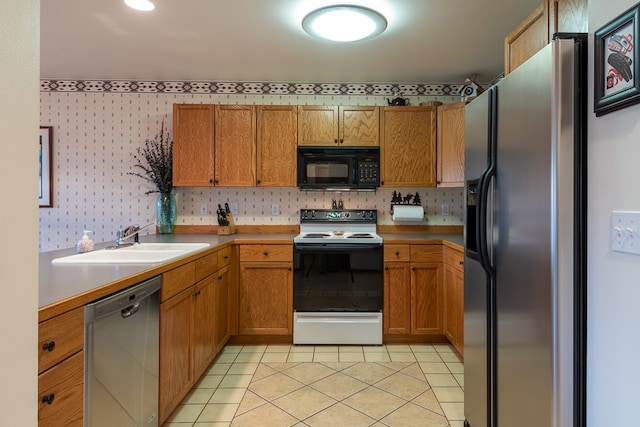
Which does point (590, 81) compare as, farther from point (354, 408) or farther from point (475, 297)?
point (354, 408)

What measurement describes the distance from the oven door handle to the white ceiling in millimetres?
1559

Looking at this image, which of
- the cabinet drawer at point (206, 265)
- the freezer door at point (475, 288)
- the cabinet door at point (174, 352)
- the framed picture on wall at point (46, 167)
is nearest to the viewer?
the freezer door at point (475, 288)

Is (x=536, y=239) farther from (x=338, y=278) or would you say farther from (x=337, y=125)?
(x=337, y=125)

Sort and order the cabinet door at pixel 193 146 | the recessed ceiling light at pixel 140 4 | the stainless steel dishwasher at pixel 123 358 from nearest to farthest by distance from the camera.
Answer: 1. the stainless steel dishwasher at pixel 123 358
2. the recessed ceiling light at pixel 140 4
3. the cabinet door at pixel 193 146

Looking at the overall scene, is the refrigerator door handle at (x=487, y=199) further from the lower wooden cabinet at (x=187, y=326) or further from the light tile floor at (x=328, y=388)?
the lower wooden cabinet at (x=187, y=326)

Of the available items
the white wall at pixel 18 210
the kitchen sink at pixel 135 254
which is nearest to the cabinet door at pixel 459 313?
the kitchen sink at pixel 135 254

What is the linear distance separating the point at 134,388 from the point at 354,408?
1200 millimetres

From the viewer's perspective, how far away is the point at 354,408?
1.93m

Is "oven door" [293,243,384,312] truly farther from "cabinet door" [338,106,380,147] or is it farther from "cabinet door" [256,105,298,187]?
"cabinet door" [338,106,380,147]

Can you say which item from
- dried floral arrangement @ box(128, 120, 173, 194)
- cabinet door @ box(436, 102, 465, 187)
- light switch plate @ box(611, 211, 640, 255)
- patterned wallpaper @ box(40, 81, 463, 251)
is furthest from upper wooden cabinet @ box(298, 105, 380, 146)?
light switch plate @ box(611, 211, 640, 255)

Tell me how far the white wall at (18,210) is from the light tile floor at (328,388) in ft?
4.71

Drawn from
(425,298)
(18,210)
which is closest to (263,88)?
(425,298)

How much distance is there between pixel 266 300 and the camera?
2809mm

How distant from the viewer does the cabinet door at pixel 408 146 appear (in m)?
3.08
